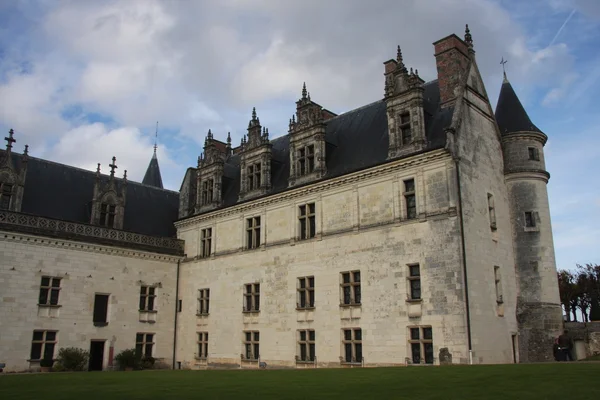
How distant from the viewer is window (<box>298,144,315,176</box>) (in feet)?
75.9

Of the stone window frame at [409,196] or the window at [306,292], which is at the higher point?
the stone window frame at [409,196]

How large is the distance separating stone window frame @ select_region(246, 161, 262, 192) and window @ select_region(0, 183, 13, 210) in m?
10.4

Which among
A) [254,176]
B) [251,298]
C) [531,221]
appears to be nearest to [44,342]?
[251,298]

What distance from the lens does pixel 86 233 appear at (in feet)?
80.2

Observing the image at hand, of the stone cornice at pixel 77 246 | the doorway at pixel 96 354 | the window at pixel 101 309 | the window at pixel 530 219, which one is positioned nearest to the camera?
the window at pixel 530 219

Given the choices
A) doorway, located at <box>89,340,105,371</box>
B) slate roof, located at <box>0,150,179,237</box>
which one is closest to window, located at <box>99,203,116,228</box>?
slate roof, located at <box>0,150,179,237</box>

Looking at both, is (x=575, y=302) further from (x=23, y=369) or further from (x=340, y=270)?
(x=23, y=369)

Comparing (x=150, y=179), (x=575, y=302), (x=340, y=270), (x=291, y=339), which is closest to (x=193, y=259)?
(x=291, y=339)

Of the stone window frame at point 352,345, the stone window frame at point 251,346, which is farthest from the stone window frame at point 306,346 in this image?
the stone window frame at point 251,346

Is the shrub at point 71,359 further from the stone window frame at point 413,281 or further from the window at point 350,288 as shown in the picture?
the stone window frame at point 413,281

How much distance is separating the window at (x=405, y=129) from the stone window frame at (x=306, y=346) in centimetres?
816

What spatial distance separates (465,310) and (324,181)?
25.3 feet

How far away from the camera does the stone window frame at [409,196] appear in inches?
751

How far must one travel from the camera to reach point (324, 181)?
21828mm
